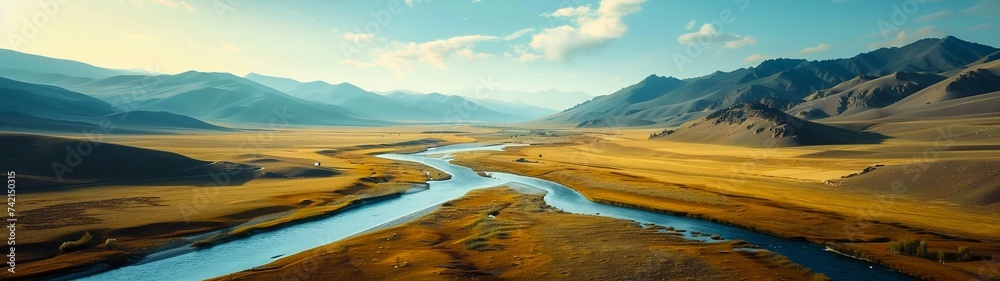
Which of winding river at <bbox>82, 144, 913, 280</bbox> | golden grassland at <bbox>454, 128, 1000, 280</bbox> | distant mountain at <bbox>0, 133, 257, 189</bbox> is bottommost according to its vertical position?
winding river at <bbox>82, 144, 913, 280</bbox>

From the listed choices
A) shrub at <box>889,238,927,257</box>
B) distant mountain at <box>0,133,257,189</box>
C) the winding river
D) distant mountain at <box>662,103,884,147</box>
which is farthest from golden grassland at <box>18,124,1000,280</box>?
distant mountain at <box>662,103,884,147</box>

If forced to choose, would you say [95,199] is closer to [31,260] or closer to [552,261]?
[31,260]

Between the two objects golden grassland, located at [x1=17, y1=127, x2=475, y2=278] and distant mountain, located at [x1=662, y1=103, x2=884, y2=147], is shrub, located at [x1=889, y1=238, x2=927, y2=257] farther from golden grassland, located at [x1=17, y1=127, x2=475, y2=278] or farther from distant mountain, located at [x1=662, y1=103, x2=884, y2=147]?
distant mountain, located at [x1=662, y1=103, x2=884, y2=147]

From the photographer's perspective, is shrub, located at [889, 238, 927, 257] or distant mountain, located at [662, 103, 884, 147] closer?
shrub, located at [889, 238, 927, 257]

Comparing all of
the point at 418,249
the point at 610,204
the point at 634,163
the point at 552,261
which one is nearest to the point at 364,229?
the point at 418,249

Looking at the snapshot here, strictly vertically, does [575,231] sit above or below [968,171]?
below
